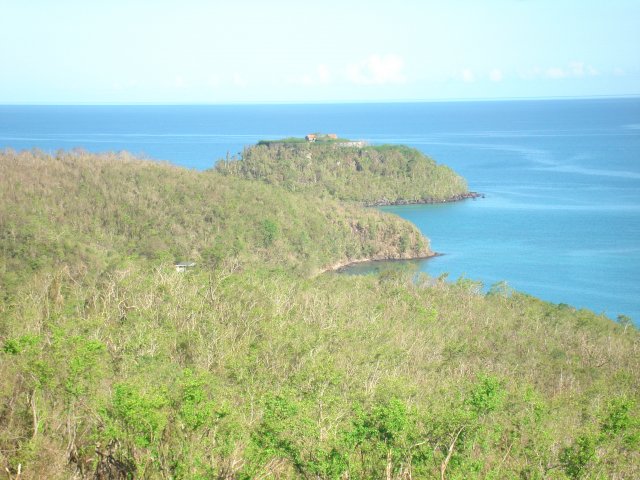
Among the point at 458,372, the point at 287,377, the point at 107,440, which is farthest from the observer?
the point at 458,372

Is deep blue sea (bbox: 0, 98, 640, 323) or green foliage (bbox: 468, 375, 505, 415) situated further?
deep blue sea (bbox: 0, 98, 640, 323)

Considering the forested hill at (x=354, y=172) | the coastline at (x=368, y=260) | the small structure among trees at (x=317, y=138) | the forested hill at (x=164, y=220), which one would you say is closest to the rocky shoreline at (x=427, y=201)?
the forested hill at (x=354, y=172)

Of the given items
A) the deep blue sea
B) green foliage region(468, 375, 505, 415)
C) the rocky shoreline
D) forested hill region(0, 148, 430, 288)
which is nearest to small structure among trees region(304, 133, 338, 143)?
the deep blue sea

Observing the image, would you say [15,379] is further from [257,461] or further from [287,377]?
[287,377]

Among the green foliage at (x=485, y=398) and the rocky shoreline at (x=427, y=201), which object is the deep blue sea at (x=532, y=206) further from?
the green foliage at (x=485, y=398)

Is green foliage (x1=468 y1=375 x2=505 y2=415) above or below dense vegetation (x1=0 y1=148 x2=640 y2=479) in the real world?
above

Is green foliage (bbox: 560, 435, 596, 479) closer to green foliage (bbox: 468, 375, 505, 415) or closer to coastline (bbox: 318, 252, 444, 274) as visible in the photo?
green foliage (bbox: 468, 375, 505, 415)

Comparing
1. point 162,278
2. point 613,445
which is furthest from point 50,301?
point 613,445
